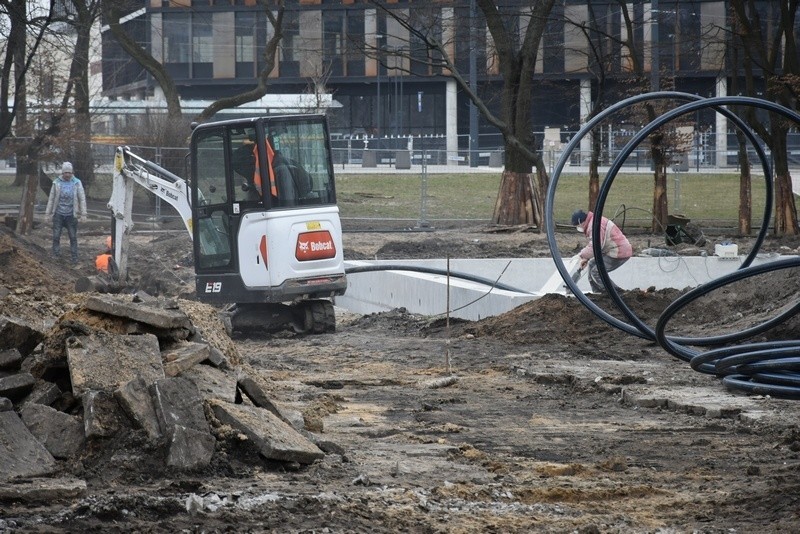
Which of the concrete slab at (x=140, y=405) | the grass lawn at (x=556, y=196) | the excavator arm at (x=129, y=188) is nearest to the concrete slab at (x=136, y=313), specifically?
the concrete slab at (x=140, y=405)

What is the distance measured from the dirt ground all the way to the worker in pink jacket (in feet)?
4.25

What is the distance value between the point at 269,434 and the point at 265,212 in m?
8.49

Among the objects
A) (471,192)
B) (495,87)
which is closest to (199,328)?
(471,192)

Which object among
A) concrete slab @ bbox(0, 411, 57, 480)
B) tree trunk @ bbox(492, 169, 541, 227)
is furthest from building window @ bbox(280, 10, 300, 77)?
concrete slab @ bbox(0, 411, 57, 480)

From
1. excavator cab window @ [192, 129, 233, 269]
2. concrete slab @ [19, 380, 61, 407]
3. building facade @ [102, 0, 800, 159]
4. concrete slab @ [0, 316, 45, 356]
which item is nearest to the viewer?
concrete slab @ [19, 380, 61, 407]

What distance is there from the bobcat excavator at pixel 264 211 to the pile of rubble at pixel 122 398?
22.4ft

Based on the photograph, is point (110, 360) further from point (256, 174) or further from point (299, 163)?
point (299, 163)

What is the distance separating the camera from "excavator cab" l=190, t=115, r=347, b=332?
1582 cm

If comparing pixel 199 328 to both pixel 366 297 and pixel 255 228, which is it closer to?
pixel 255 228

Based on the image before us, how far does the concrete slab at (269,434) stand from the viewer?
24.3 ft

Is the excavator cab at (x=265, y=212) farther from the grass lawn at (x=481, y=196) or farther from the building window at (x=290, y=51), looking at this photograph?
the building window at (x=290, y=51)

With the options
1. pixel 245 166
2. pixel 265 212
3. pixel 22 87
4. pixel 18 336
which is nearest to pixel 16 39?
pixel 22 87

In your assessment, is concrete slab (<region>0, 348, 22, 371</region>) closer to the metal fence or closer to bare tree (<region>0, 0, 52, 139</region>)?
bare tree (<region>0, 0, 52, 139</region>)

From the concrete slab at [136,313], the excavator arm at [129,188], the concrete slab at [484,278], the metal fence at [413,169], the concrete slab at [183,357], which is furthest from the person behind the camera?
the metal fence at [413,169]
